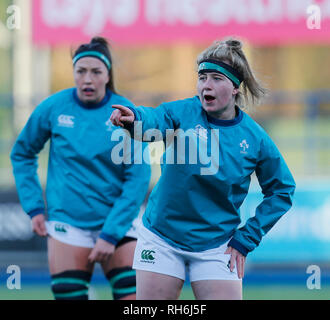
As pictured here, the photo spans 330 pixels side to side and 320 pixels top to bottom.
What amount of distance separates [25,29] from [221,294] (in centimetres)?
908

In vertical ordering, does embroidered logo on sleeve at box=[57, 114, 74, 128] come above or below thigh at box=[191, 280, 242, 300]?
above

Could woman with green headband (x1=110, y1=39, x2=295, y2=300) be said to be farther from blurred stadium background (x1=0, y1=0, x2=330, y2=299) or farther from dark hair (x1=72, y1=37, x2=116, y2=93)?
blurred stadium background (x1=0, y1=0, x2=330, y2=299)

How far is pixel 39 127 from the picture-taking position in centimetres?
507

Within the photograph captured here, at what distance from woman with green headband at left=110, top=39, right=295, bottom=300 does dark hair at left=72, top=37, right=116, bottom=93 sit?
96 cm

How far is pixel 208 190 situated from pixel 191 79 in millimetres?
10251

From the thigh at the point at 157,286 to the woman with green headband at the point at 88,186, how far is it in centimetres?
76

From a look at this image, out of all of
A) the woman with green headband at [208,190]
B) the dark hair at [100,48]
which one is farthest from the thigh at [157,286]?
the dark hair at [100,48]

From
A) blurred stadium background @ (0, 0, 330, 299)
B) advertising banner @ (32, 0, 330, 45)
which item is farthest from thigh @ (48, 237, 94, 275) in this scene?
advertising banner @ (32, 0, 330, 45)

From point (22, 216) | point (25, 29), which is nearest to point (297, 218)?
point (22, 216)

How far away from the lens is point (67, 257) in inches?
194

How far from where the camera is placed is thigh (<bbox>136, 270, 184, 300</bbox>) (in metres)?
4.14

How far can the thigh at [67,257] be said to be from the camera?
4926 millimetres

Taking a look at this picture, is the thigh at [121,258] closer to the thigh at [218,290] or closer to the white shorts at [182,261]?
the white shorts at [182,261]
